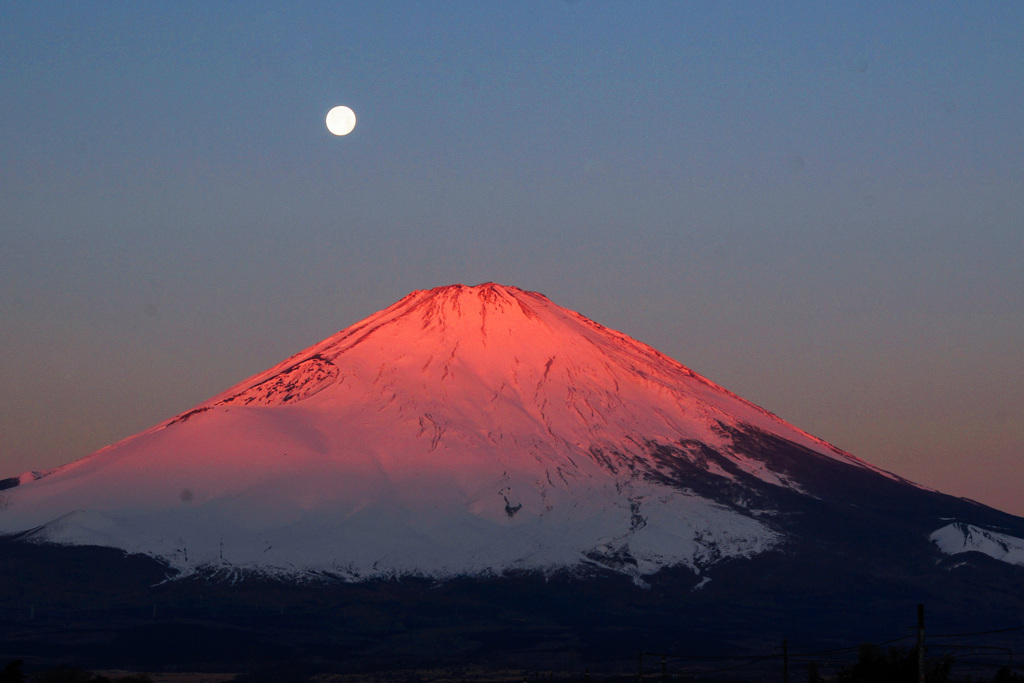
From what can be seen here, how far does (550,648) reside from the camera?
178375 mm

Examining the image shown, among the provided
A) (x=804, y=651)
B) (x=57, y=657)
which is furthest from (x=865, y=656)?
(x=57, y=657)

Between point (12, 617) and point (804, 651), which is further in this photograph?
point (12, 617)

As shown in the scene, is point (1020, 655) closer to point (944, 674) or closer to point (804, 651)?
point (804, 651)

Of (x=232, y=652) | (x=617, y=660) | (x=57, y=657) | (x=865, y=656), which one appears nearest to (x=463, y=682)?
(x=617, y=660)

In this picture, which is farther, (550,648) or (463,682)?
(550,648)

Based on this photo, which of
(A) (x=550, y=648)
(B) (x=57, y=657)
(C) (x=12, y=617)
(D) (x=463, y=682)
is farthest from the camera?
(C) (x=12, y=617)

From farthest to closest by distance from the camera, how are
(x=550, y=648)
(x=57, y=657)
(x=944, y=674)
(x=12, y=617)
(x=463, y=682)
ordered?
1. (x=12, y=617)
2. (x=550, y=648)
3. (x=57, y=657)
4. (x=463, y=682)
5. (x=944, y=674)

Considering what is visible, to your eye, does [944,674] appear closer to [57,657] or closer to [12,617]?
[57,657]

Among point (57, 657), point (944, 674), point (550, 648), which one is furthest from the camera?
point (550, 648)

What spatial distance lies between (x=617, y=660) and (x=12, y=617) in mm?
85767

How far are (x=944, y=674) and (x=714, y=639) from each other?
105m

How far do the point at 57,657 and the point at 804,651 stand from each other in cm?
9124

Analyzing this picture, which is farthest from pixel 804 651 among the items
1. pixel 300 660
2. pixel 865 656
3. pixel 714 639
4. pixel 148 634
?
pixel 865 656

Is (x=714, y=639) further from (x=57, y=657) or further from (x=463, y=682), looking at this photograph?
(x=57, y=657)
